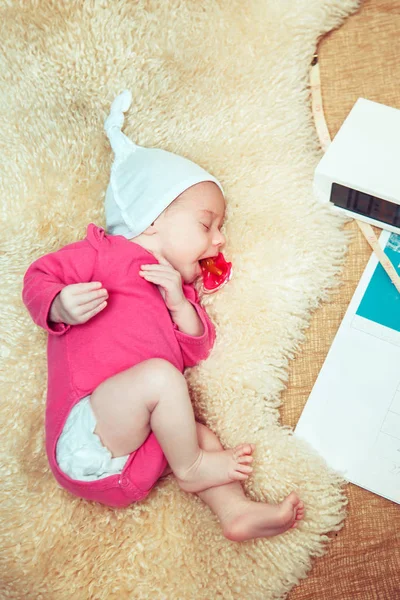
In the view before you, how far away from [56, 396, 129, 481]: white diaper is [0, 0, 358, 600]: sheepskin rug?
0.09 m

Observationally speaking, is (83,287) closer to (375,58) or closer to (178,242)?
(178,242)

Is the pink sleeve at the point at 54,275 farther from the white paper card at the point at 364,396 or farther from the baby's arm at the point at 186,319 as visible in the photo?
the white paper card at the point at 364,396

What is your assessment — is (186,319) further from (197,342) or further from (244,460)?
(244,460)

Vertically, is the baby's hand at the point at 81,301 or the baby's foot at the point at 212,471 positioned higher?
the baby's hand at the point at 81,301

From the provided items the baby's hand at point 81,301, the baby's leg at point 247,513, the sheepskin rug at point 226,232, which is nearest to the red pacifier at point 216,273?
the sheepskin rug at point 226,232

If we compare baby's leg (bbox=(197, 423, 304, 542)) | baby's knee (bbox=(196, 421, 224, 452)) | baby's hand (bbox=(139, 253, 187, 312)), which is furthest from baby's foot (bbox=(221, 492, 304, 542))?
baby's hand (bbox=(139, 253, 187, 312))

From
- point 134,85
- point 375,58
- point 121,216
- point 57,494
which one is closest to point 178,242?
point 121,216

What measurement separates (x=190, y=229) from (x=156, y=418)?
0.34 meters

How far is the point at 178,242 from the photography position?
3.64 feet

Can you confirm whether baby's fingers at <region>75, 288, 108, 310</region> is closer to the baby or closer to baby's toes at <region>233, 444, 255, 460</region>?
the baby

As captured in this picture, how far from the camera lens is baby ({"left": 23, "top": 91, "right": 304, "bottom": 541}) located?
966 mm

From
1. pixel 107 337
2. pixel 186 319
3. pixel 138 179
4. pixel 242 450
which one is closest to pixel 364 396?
pixel 242 450

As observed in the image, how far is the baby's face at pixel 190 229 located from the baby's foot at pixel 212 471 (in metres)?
Answer: 0.34

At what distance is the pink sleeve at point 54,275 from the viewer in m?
1.01
